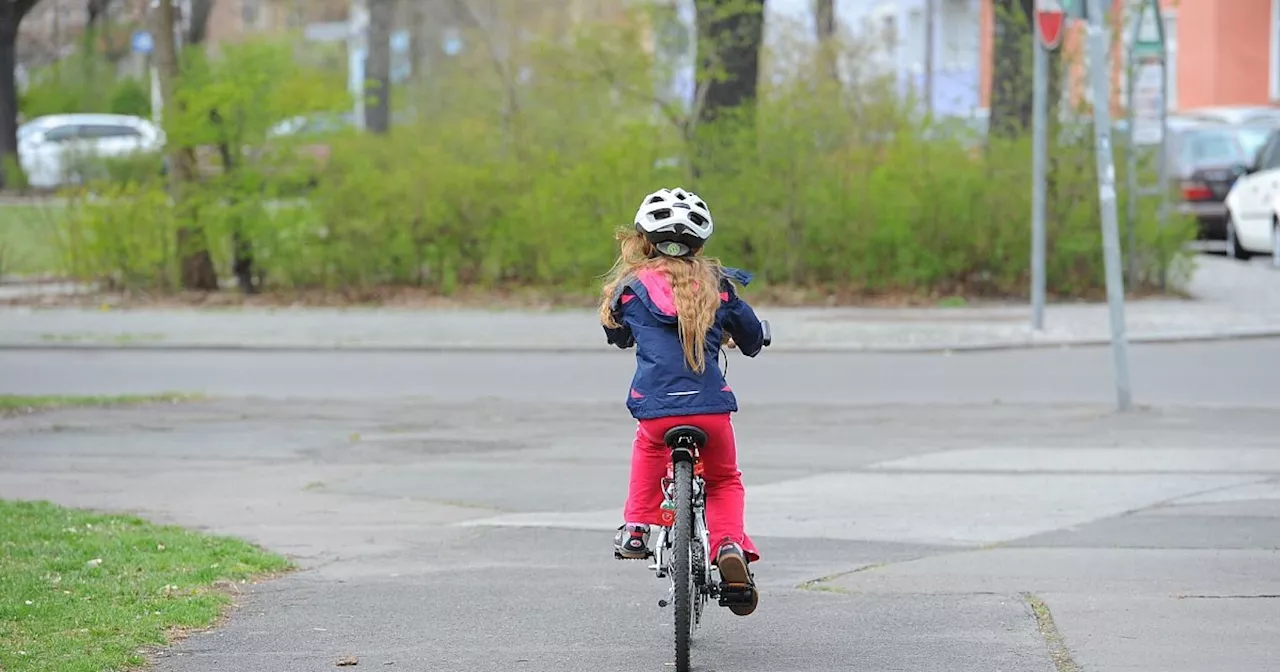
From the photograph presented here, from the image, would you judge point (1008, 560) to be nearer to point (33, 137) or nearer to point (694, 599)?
point (694, 599)

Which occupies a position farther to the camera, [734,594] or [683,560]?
[734,594]

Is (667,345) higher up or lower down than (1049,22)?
lower down

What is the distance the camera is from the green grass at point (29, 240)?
21703 mm

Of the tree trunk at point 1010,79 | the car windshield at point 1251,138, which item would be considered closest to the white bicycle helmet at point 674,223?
the tree trunk at point 1010,79

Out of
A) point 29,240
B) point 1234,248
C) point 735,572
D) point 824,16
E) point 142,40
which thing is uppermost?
point 142,40

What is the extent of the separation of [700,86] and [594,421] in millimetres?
9275

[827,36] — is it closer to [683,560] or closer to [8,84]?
[8,84]

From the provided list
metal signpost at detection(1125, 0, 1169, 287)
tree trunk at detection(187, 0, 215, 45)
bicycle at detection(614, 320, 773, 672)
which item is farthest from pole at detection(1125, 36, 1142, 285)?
tree trunk at detection(187, 0, 215, 45)

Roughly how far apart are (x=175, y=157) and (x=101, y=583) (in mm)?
14120

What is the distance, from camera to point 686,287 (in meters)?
6.11

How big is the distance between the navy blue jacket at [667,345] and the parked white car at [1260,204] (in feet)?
61.3

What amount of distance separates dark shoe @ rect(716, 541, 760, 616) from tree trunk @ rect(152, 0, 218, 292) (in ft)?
50.8

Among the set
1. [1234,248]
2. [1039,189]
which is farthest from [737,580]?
[1234,248]

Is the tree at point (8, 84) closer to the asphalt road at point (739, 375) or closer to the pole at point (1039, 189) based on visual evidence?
the asphalt road at point (739, 375)
